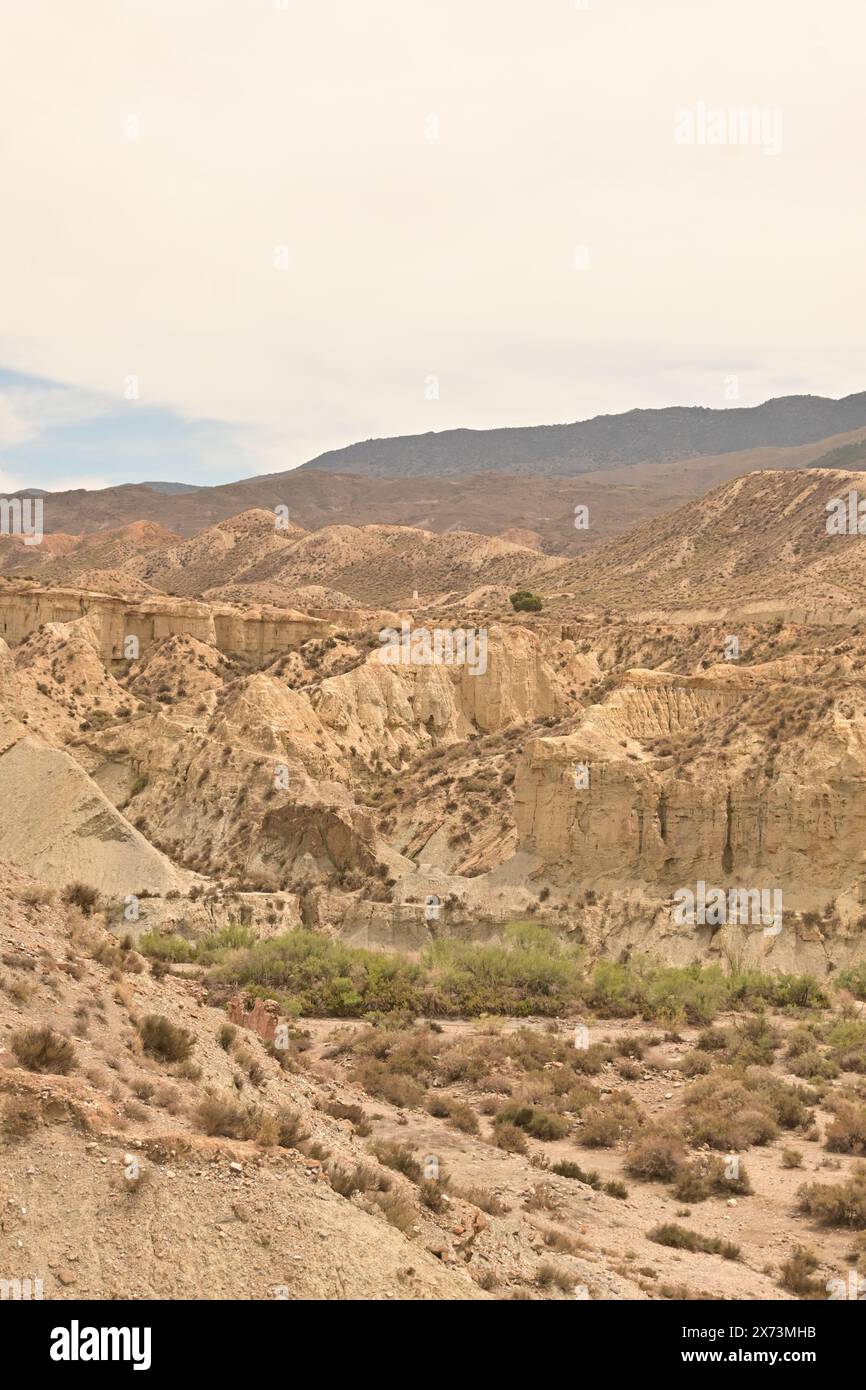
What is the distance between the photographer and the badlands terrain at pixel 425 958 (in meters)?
10.7

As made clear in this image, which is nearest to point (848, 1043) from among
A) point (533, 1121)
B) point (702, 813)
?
point (533, 1121)

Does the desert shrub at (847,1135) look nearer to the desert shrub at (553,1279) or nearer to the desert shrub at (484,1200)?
the desert shrub at (484,1200)

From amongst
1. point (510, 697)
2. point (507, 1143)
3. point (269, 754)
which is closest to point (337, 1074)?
point (507, 1143)

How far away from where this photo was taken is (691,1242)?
15031 millimetres

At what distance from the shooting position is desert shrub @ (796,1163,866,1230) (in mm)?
15969


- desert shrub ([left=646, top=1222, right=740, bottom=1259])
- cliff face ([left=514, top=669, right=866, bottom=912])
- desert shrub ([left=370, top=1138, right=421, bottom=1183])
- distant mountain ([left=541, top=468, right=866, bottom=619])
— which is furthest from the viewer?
distant mountain ([left=541, top=468, right=866, bottom=619])

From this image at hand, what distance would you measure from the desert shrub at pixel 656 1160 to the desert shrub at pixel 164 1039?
764 cm

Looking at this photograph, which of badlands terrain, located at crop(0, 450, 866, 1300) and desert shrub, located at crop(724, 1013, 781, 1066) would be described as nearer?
badlands terrain, located at crop(0, 450, 866, 1300)

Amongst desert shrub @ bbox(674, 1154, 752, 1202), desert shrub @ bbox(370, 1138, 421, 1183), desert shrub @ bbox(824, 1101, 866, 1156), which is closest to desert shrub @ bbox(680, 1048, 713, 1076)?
desert shrub @ bbox(824, 1101, 866, 1156)

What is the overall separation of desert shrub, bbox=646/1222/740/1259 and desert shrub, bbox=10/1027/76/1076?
7681mm

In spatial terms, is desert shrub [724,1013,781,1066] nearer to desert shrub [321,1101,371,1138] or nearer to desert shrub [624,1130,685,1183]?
desert shrub [624,1130,685,1183]

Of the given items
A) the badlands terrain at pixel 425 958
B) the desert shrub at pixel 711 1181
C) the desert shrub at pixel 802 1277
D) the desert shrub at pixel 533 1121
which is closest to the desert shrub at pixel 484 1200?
the badlands terrain at pixel 425 958

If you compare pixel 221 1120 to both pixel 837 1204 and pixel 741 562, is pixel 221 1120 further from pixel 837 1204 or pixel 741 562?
pixel 741 562

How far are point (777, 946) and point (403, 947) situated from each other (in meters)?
9.16
